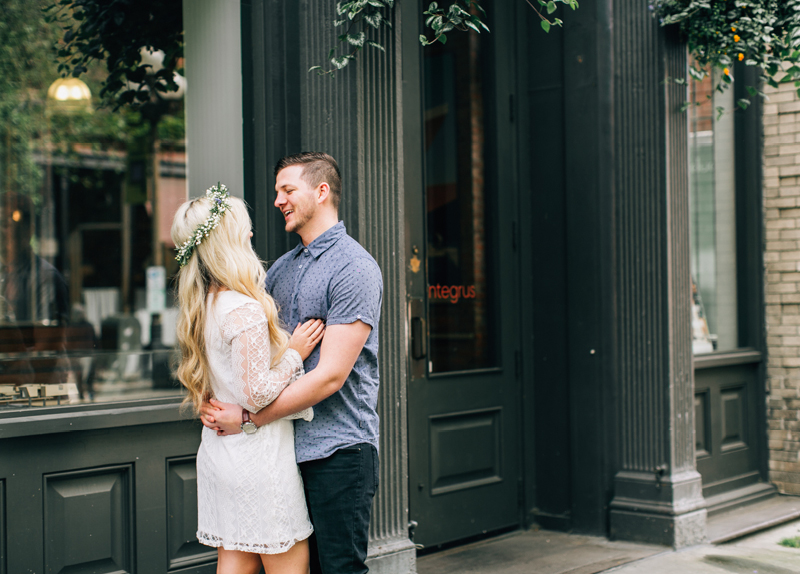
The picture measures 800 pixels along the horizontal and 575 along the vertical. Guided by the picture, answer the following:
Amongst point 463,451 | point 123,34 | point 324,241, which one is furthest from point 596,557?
point 123,34

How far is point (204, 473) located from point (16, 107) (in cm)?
811

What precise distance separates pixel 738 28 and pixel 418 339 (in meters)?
2.63

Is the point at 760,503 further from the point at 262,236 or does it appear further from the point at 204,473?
the point at 204,473

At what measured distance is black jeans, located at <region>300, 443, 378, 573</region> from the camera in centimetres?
267

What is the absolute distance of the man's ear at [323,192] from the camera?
280 cm

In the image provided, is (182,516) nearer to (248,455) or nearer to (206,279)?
(248,455)

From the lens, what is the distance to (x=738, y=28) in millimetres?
4758

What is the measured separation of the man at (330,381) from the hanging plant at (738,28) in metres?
3.14

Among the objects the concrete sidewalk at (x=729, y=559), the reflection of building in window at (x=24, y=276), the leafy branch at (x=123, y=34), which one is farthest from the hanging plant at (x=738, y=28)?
the reflection of building in window at (x=24, y=276)

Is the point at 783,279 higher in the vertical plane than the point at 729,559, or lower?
higher

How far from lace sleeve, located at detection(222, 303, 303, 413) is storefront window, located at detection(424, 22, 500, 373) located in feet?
8.11

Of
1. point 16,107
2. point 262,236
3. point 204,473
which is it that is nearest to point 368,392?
point 204,473

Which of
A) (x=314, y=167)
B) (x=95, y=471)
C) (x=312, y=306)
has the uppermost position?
(x=314, y=167)

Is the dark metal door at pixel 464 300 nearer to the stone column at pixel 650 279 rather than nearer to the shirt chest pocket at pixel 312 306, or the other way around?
the stone column at pixel 650 279
